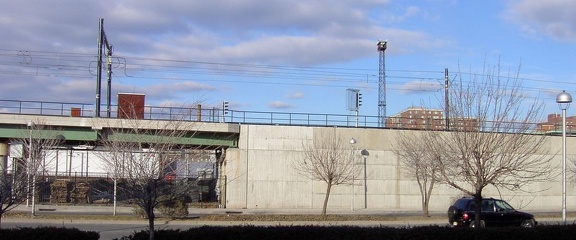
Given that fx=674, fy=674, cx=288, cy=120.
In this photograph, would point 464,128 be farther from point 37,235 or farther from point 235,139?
point 235,139

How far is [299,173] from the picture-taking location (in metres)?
46.1

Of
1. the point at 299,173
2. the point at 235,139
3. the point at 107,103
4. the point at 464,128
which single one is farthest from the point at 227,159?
the point at 464,128

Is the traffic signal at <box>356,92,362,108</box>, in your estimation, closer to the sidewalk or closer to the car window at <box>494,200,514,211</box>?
the sidewalk

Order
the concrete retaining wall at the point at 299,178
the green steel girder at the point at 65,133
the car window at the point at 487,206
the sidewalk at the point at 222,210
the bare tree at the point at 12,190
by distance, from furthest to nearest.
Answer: the concrete retaining wall at the point at 299,178 < the green steel girder at the point at 65,133 < the sidewalk at the point at 222,210 < the car window at the point at 487,206 < the bare tree at the point at 12,190

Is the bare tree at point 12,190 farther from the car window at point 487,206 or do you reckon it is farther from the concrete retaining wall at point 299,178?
the concrete retaining wall at point 299,178

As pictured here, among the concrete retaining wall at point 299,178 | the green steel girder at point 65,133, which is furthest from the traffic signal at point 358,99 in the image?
the green steel girder at point 65,133

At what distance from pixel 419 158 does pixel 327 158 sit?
508 cm

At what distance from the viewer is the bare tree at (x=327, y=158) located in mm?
38188

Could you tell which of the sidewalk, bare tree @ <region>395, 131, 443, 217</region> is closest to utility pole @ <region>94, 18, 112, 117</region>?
the sidewalk

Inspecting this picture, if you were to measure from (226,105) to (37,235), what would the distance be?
38182mm

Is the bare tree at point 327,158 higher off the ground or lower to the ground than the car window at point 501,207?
higher

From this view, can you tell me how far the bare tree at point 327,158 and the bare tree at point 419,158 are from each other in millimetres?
3594

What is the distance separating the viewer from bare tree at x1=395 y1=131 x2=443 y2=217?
31453mm

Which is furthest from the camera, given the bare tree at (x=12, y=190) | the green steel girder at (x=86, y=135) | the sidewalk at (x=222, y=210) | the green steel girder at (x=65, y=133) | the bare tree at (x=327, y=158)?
the green steel girder at (x=65, y=133)
